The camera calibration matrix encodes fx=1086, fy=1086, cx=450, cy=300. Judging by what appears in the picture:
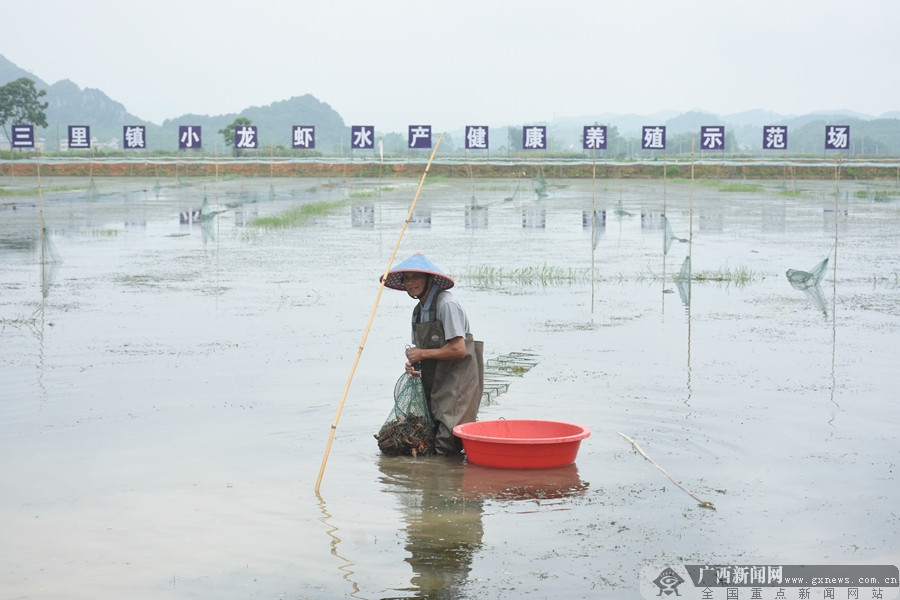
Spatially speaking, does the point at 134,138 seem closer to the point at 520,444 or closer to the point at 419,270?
the point at 419,270

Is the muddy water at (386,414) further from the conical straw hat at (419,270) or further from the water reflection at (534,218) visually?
the water reflection at (534,218)

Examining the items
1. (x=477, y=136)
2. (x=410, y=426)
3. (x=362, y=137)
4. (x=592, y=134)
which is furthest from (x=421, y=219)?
(x=362, y=137)

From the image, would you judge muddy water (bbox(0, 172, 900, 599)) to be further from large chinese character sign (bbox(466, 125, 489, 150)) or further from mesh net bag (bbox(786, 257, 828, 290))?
large chinese character sign (bbox(466, 125, 489, 150))

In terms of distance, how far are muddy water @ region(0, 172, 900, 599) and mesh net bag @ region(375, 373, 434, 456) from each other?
13 centimetres

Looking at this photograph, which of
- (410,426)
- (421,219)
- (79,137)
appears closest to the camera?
(410,426)

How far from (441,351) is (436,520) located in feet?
4.13

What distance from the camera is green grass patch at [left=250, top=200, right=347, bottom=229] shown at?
24.4 meters

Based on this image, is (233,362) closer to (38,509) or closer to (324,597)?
(38,509)

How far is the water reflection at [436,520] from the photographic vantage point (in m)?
4.83

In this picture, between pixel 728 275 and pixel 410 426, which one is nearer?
pixel 410 426

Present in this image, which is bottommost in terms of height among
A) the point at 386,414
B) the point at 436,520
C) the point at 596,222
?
the point at 436,520

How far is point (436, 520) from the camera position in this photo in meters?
5.64

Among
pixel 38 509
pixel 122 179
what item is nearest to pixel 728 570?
pixel 38 509

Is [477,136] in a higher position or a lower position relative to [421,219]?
higher
